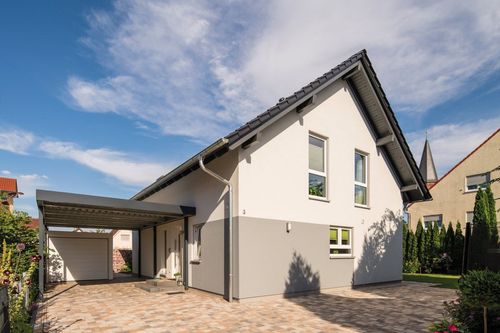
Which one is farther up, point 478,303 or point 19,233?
point 19,233

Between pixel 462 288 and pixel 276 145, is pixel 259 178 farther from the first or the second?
pixel 462 288

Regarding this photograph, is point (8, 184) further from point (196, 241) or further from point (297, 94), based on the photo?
point (297, 94)

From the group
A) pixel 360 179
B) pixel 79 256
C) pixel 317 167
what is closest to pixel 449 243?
pixel 360 179

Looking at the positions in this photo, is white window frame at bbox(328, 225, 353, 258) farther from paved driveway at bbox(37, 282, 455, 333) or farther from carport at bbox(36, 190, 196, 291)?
carport at bbox(36, 190, 196, 291)

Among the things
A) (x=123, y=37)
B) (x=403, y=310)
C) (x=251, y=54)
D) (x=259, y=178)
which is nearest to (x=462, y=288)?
(x=403, y=310)

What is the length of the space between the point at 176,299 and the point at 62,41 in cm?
864

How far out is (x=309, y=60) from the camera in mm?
12727

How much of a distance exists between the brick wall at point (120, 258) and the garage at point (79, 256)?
17.2ft

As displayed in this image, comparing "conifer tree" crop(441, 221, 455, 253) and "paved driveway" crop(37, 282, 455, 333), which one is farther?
"conifer tree" crop(441, 221, 455, 253)

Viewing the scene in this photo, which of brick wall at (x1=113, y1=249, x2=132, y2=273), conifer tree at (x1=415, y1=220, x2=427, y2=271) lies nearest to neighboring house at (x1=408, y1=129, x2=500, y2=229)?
conifer tree at (x1=415, y1=220, x2=427, y2=271)

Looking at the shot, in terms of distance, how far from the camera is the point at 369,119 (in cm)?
1466

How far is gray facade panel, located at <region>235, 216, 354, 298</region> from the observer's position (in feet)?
31.8

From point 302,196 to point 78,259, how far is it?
460 inches

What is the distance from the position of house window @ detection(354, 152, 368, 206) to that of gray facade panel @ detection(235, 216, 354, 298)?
2653mm
